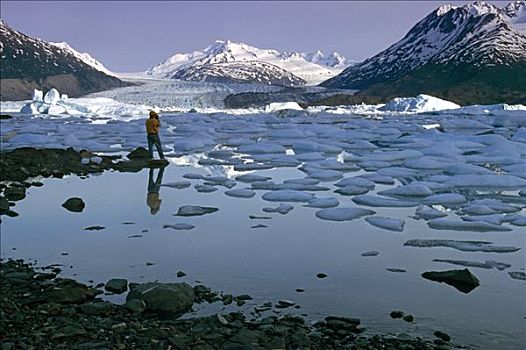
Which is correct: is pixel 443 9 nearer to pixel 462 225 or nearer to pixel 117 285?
pixel 462 225

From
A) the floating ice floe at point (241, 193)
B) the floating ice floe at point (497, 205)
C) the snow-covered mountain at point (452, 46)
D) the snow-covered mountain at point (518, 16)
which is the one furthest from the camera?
the snow-covered mountain at point (518, 16)

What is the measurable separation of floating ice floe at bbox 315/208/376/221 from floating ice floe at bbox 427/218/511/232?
3.14ft

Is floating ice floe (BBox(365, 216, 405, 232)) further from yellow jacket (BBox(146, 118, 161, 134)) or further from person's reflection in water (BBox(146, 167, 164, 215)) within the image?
yellow jacket (BBox(146, 118, 161, 134))

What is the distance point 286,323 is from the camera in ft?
14.8

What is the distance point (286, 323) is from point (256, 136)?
20385 millimetres

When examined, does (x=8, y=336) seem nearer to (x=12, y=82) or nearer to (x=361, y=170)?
(x=361, y=170)

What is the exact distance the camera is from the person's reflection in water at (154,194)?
925 centimetres

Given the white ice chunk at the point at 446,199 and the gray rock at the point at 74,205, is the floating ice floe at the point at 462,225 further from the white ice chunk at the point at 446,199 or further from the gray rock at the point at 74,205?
the gray rock at the point at 74,205

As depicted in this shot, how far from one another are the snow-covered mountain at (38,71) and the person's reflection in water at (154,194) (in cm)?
12999

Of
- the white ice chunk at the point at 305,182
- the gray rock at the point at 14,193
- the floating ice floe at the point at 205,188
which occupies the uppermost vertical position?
the white ice chunk at the point at 305,182

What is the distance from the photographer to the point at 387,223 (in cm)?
768

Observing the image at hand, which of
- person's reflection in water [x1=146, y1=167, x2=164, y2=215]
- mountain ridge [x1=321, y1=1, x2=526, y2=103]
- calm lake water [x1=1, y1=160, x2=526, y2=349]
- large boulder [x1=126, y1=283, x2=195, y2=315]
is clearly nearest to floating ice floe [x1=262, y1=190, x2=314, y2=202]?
calm lake water [x1=1, y1=160, x2=526, y2=349]

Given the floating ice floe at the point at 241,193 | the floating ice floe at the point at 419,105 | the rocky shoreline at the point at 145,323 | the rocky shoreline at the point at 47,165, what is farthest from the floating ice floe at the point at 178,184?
the floating ice floe at the point at 419,105

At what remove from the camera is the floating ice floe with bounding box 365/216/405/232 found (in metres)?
7.54
